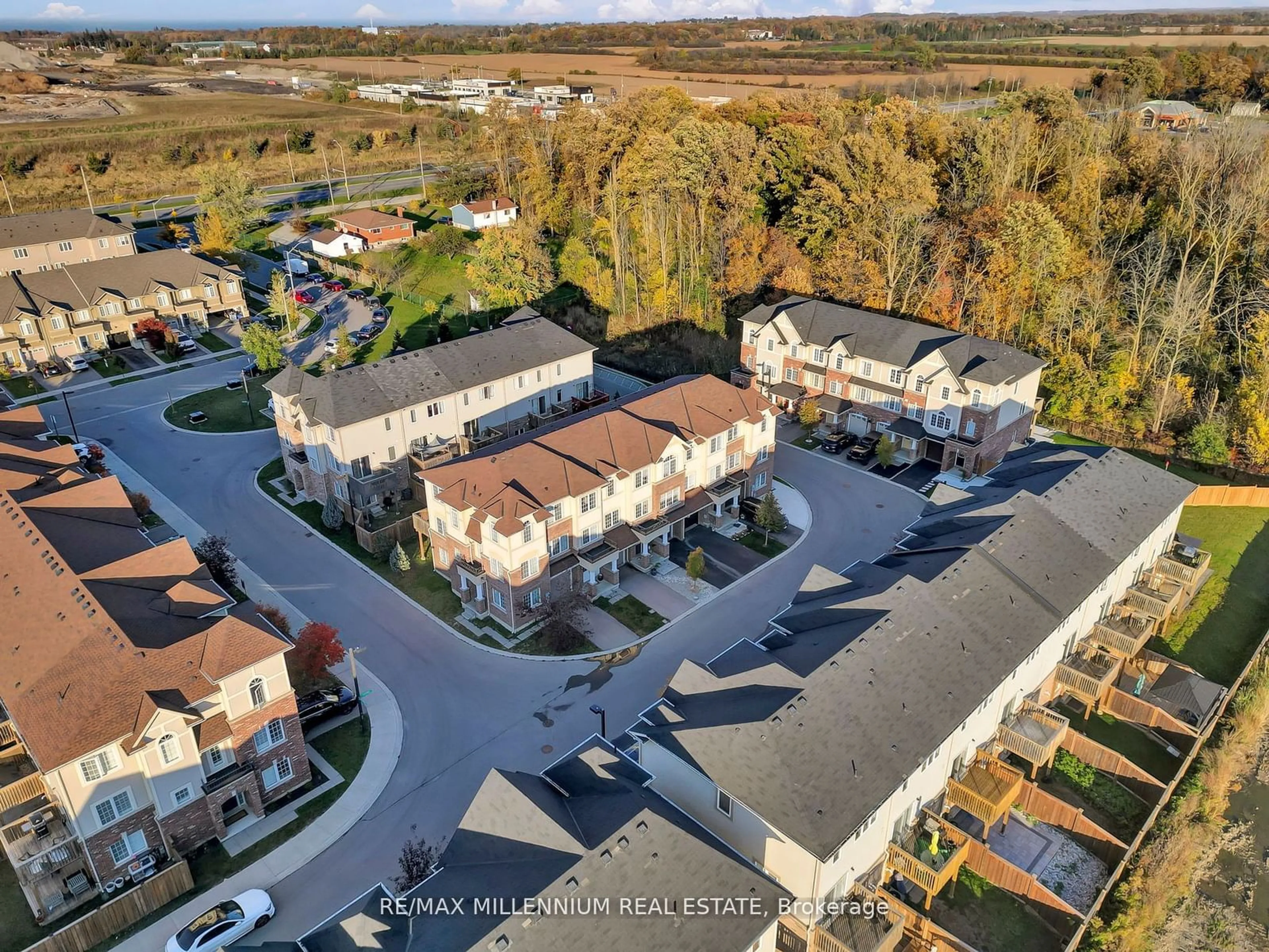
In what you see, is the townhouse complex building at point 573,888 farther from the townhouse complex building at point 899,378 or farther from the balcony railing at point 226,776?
the townhouse complex building at point 899,378

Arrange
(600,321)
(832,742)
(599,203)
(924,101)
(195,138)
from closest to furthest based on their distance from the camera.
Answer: (832,742), (600,321), (599,203), (924,101), (195,138)

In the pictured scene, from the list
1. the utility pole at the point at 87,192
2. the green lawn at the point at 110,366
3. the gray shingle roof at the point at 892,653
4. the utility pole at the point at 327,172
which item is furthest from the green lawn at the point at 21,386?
the gray shingle roof at the point at 892,653

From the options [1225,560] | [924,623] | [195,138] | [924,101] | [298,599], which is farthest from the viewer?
[195,138]

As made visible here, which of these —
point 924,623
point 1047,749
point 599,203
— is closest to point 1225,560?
point 1047,749

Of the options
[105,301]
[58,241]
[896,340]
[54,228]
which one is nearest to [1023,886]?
[896,340]

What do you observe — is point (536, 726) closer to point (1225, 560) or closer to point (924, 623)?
point (924, 623)

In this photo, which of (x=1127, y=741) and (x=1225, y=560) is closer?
(x=1127, y=741)

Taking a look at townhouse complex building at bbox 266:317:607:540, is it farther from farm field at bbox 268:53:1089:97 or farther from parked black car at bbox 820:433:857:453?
farm field at bbox 268:53:1089:97

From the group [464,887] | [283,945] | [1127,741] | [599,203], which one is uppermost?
[599,203]
